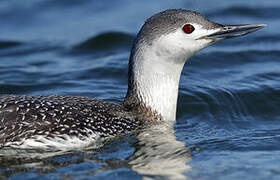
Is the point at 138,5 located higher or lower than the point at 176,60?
higher

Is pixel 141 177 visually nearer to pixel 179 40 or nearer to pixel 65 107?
pixel 65 107

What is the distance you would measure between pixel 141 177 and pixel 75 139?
104 cm

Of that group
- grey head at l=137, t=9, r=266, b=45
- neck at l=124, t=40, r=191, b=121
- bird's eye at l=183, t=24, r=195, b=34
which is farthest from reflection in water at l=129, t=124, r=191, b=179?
bird's eye at l=183, t=24, r=195, b=34

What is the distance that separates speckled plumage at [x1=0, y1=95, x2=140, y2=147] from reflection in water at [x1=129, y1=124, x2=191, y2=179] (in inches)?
11.4

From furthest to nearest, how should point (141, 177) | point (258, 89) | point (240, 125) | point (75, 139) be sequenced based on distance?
point (258, 89), point (240, 125), point (75, 139), point (141, 177)

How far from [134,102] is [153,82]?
0.39 meters

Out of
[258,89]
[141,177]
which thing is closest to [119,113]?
[141,177]

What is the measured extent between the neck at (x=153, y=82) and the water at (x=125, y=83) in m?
0.31

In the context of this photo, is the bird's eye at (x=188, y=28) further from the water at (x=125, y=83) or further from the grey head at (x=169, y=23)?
the water at (x=125, y=83)

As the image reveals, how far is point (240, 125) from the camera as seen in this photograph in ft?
29.8

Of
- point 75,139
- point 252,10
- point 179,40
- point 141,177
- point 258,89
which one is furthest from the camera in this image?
point 252,10

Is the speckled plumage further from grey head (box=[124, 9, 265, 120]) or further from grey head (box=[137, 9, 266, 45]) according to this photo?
grey head (box=[137, 9, 266, 45])

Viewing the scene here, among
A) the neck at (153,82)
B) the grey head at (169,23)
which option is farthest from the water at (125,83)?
the grey head at (169,23)

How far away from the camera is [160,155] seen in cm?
Result: 762
